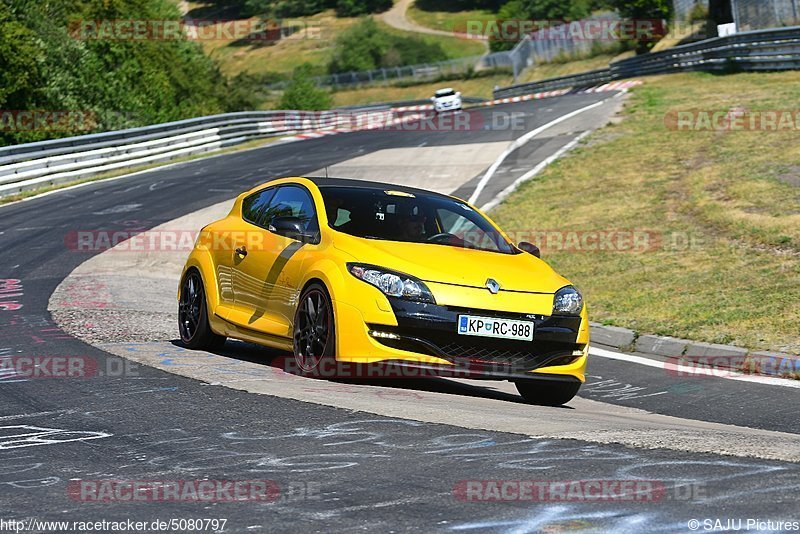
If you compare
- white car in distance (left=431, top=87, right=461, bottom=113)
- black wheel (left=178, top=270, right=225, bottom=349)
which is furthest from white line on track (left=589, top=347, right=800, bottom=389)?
white car in distance (left=431, top=87, right=461, bottom=113)

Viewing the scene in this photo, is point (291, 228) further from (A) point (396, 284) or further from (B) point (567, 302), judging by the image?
(B) point (567, 302)

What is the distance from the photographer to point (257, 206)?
1034 centimetres

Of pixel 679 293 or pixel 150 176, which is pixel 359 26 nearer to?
pixel 150 176

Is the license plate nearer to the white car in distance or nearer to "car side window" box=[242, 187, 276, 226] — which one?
"car side window" box=[242, 187, 276, 226]

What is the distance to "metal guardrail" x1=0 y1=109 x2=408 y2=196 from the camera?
28.7 m

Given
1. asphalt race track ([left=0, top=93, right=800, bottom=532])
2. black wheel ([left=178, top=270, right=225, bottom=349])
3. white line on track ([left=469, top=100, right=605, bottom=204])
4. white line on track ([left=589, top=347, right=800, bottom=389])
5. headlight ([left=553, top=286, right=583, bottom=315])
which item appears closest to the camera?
asphalt race track ([left=0, top=93, right=800, bottom=532])

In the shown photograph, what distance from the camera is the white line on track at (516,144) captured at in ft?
77.4

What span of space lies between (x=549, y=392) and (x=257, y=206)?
3.13 meters

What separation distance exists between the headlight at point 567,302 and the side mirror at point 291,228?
1955 mm

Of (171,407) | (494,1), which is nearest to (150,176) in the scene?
(171,407)

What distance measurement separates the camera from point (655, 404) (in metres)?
8.93

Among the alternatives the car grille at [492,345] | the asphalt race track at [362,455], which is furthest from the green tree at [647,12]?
the car grille at [492,345]

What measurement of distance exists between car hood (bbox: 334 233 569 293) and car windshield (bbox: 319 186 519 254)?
230 mm

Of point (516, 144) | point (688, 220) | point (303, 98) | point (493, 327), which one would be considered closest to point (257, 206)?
point (493, 327)
